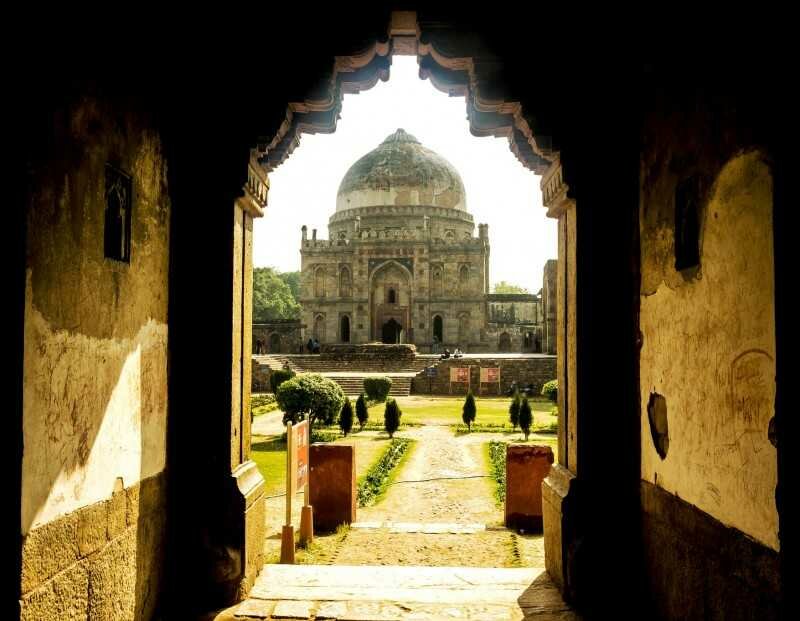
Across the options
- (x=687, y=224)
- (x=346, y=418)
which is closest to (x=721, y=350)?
(x=687, y=224)

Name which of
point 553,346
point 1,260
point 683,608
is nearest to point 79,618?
point 1,260

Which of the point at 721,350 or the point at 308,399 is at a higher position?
the point at 721,350

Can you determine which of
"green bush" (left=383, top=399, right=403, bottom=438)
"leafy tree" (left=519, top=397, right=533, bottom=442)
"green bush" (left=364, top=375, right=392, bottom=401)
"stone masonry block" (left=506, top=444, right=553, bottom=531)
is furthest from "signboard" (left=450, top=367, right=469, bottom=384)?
"stone masonry block" (left=506, top=444, right=553, bottom=531)

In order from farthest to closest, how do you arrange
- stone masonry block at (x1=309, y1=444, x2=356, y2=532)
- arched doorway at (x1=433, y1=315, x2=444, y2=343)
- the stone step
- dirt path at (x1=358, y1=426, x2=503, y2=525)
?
arched doorway at (x1=433, y1=315, x2=444, y2=343), dirt path at (x1=358, y1=426, x2=503, y2=525), stone masonry block at (x1=309, y1=444, x2=356, y2=532), the stone step

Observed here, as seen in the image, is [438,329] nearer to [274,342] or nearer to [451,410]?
[274,342]

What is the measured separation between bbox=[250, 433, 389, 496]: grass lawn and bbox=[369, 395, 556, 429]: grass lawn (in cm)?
275

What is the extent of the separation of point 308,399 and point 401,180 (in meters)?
27.4

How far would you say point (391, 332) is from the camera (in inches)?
1409

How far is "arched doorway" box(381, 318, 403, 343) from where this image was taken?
35656mm

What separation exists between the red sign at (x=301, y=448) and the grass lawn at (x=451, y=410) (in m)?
9.24

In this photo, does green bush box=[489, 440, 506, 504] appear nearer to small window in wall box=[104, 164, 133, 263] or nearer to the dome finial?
small window in wall box=[104, 164, 133, 263]

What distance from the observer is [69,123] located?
2354mm

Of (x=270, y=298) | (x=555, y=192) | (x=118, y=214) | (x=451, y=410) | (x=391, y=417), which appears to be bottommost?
(x=451, y=410)

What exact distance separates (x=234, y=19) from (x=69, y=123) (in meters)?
1.22
